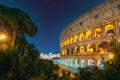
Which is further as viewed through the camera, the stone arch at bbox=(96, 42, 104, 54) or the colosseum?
the stone arch at bbox=(96, 42, 104, 54)

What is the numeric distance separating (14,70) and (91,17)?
16820 millimetres

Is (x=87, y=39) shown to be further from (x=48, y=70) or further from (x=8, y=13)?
(x=48, y=70)

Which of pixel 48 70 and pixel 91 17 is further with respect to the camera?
pixel 91 17

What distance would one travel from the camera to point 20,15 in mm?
12312

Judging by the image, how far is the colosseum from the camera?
1602 centimetres

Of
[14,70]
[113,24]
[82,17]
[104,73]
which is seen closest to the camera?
[104,73]

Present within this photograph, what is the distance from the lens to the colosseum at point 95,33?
631 inches

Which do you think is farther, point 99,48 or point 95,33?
point 99,48

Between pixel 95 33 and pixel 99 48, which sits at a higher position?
pixel 95 33

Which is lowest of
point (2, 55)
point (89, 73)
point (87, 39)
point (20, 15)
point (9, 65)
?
point (89, 73)

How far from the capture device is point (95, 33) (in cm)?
1853

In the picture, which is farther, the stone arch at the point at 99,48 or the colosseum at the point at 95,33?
the stone arch at the point at 99,48

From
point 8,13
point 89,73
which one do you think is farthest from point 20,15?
point 89,73

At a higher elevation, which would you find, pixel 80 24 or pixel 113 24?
pixel 80 24
